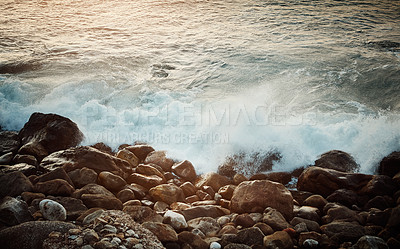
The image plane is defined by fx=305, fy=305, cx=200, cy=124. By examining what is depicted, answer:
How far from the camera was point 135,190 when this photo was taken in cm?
459

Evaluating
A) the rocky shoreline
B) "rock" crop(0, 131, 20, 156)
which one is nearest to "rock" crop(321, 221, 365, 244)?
the rocky shoreline

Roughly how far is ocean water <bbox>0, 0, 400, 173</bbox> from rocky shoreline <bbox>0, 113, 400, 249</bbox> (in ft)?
2.06

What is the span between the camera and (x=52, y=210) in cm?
348

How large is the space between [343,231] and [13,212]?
12.1 ft

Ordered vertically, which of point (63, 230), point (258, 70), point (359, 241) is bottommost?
point (359, 241)

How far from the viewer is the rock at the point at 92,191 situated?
4096 mm

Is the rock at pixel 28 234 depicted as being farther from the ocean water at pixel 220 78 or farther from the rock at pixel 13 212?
the ocean water at pixel 220 78

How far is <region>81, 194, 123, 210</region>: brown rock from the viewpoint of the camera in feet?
12.9

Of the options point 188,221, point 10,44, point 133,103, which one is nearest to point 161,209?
point 188,221

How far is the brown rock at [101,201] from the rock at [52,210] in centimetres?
43

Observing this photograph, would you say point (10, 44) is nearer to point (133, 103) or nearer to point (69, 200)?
point (133, 103)

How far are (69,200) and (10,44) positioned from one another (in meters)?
10.9

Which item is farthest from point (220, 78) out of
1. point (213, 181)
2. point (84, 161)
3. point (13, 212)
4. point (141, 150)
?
point (13, 212)

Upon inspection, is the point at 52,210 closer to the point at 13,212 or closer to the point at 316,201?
the point at 13,212
